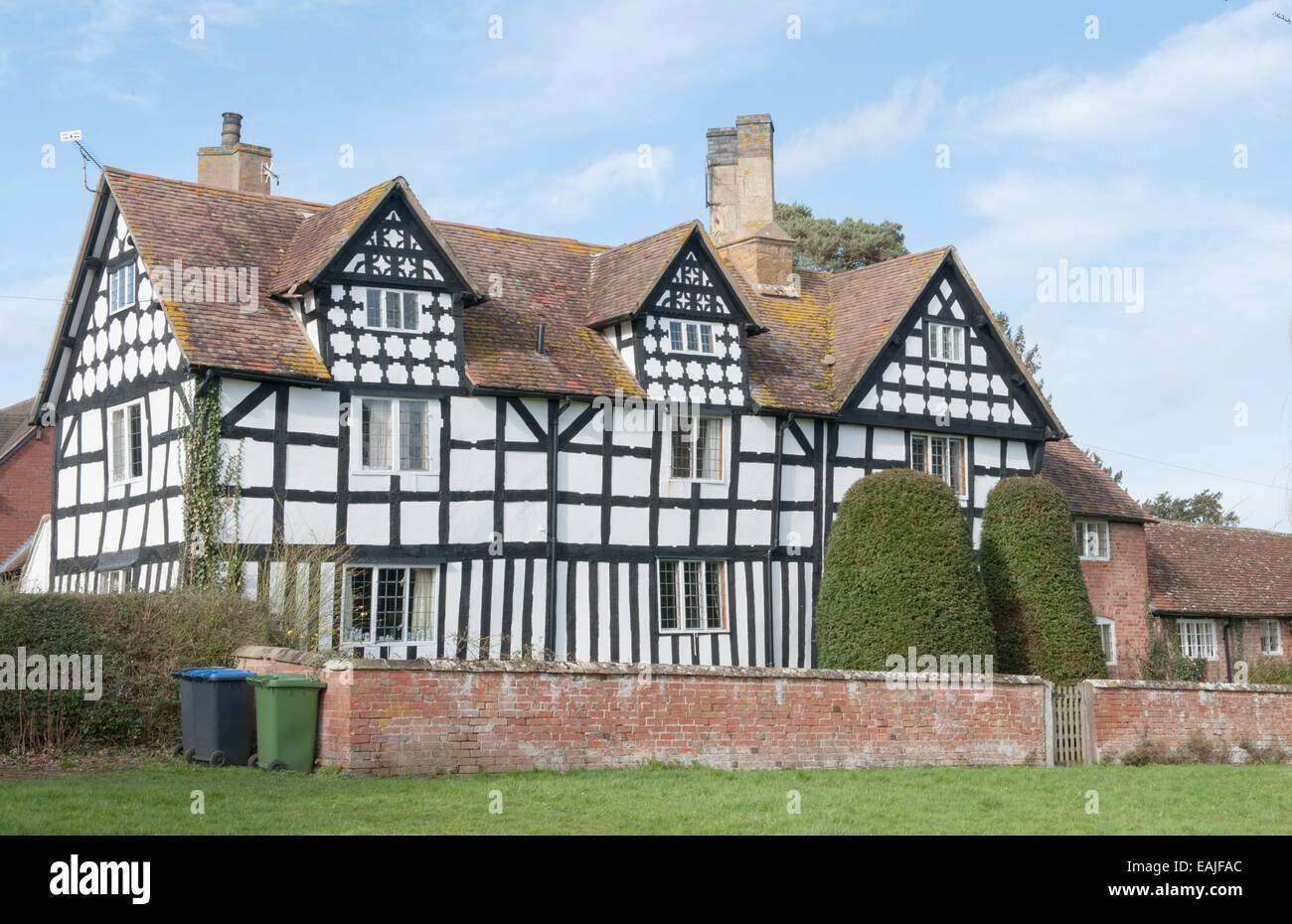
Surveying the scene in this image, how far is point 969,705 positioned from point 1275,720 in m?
6.52

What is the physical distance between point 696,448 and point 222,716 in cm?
1216

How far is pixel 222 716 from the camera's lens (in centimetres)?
1598

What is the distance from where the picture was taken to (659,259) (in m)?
26.5

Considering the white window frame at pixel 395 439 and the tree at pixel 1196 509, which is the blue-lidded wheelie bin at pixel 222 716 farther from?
the tree at pixel 1196 509

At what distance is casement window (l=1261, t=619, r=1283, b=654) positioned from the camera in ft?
125

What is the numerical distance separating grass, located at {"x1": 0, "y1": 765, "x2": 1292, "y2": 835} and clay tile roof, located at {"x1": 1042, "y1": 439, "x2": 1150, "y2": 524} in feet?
51.9

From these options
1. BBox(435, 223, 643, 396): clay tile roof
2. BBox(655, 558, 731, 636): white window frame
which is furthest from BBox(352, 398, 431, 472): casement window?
BBox(655, 558, 731, 636): white window frame

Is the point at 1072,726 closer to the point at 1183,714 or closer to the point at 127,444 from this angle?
the point at 1183,714

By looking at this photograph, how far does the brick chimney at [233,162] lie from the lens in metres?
29.0

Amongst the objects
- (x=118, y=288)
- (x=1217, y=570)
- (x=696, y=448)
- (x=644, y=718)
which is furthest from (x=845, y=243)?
(x=644, y=718)

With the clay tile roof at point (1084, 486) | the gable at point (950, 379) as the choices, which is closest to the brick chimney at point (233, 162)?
the gable at point (950, 379)

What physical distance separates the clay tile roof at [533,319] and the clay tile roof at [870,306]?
472 centimetres

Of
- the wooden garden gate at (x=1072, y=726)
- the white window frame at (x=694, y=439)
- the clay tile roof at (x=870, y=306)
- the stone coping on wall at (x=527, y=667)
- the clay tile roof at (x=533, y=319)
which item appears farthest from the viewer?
the clay tile roof at (x=870, y=306)
